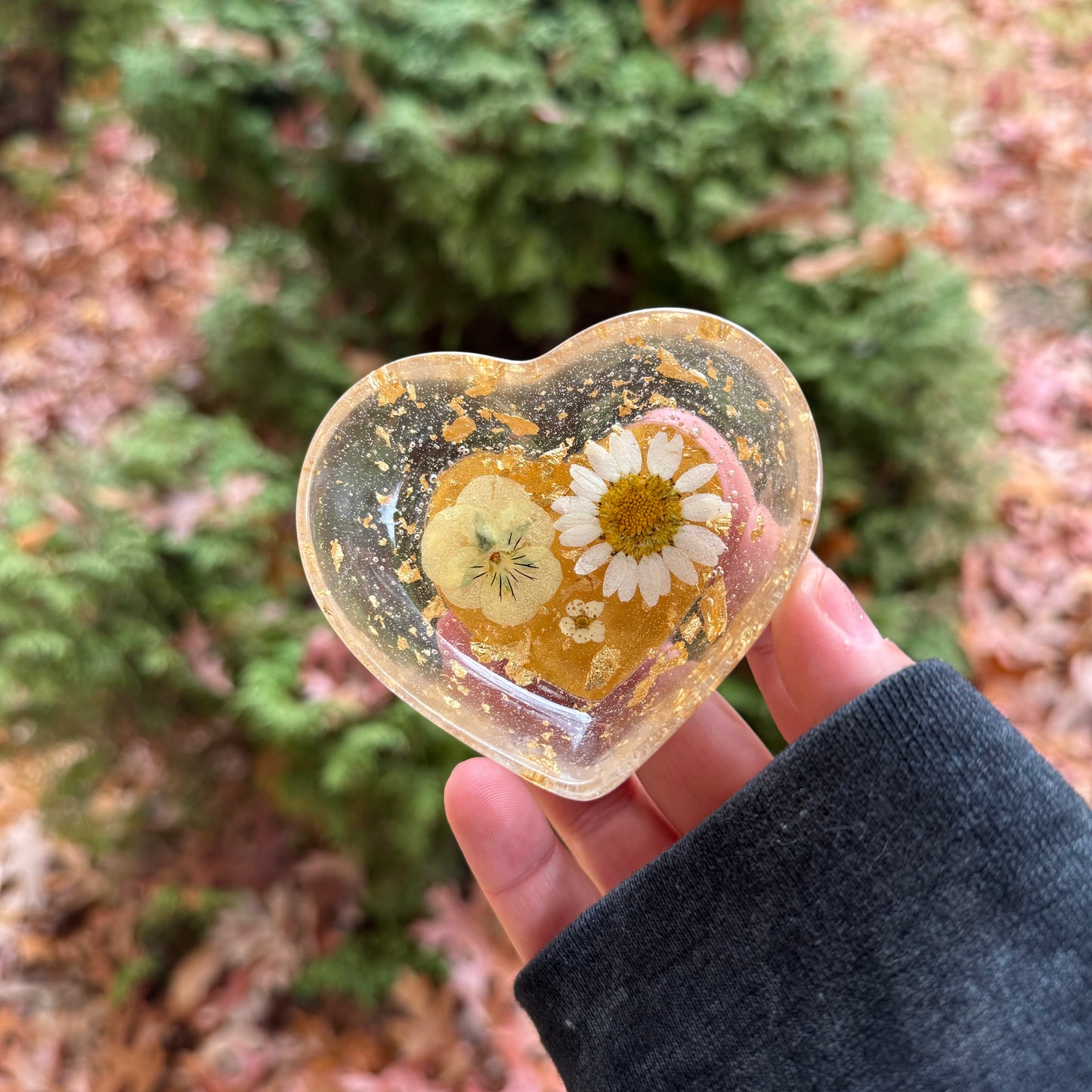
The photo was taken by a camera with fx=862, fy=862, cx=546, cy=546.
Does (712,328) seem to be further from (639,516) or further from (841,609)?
(841,609)

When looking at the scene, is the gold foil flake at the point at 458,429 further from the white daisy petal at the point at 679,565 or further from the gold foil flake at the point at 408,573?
the white daisy petal at the point at 679,565

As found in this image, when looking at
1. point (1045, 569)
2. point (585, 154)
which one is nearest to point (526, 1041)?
point (1045, 569)

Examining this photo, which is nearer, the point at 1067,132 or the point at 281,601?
the point at 281,601

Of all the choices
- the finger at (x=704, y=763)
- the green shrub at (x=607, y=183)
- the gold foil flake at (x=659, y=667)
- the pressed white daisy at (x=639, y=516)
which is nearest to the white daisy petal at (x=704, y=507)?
the pressed white daisy at (x=639, y=516)

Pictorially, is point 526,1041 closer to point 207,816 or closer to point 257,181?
point 207,816

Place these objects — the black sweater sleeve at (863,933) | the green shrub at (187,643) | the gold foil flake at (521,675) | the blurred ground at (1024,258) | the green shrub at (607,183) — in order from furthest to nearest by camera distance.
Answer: the blurred ground at (1024,258), the green shrub at (607,183), the green shrub at (187,643), the gold foil flake at (521,675), the black sweater sleeve at (863,933)

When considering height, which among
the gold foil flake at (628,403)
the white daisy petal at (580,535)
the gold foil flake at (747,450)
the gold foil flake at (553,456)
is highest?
the gold foil flake at (628,403)

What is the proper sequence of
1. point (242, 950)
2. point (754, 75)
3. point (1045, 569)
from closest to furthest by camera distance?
point (754, 75)
point (242, 950)
point (1045, 569)

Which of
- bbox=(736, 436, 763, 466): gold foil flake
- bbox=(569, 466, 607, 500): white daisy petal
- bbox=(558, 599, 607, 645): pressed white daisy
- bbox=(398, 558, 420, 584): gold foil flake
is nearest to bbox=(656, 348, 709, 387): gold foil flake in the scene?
bbox=(736, 436, 763, 466): gold foil flake
